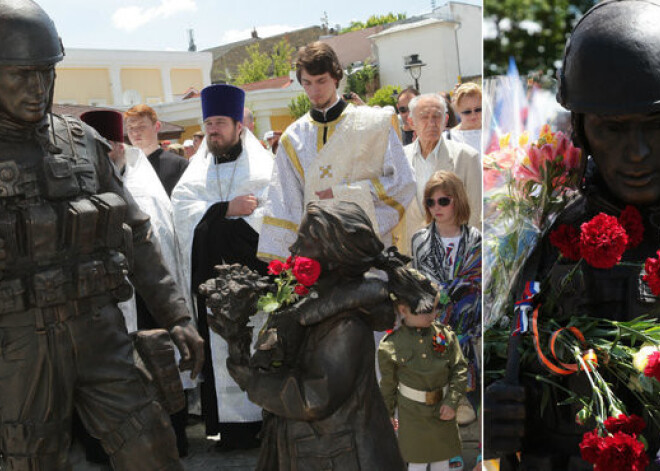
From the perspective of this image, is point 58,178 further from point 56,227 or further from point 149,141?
point 149,141

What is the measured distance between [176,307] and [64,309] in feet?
1.97

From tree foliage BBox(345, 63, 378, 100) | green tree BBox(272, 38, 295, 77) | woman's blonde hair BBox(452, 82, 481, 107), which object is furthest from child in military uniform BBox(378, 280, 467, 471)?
green tree BBox(272, 38, 295, 77)

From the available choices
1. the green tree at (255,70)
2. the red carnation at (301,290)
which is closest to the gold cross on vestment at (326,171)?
the red carnation at (301,290)

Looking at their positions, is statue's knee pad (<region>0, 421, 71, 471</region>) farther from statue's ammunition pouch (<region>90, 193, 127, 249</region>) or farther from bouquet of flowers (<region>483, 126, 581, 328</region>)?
bouquet of flowers (<region>483, 126, 581, 328</region>)

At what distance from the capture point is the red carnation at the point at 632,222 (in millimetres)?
2580

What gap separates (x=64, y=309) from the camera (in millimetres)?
3914

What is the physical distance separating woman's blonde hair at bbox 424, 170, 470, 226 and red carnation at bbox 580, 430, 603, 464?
3.01m

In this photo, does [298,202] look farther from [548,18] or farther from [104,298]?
[548,18]

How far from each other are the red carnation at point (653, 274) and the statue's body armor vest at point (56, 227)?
91.2 inches

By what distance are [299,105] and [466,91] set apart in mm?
1925

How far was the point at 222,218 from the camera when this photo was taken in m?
6.31

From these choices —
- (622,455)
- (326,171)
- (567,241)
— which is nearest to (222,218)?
(326,171)

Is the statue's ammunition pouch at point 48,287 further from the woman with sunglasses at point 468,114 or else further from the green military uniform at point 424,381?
the woman with sunglasses at point 468,114

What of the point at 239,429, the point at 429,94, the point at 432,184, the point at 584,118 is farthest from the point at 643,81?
the point at 239,429
